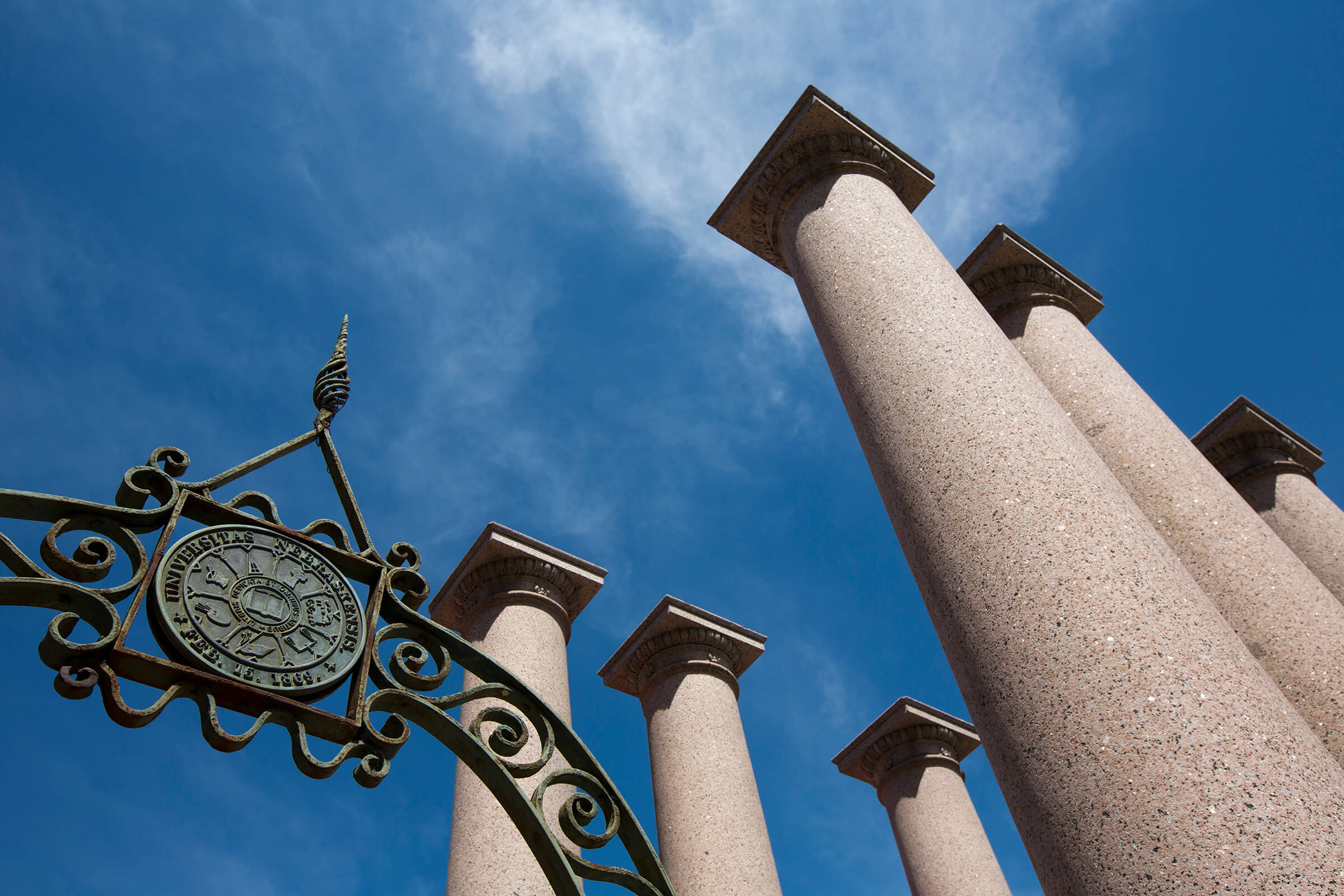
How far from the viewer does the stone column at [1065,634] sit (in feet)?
21.1

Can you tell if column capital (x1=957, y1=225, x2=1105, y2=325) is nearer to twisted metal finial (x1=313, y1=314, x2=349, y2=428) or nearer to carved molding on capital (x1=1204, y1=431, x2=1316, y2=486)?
carved molding on capital (x1=1204, y1=431, x2=1316, y2=486)

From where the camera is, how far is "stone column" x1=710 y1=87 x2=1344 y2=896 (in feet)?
21.1

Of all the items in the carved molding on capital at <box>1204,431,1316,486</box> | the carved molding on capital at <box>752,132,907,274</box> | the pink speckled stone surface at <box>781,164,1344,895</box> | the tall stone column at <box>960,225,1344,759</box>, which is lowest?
the pink speckled stone surface at <box>781,164,1344,895</box>

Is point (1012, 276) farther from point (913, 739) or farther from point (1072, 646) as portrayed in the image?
point (913, 739)

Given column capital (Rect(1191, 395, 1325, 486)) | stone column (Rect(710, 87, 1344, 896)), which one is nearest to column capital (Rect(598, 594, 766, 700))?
column capital (Rect(1191, 395, 1325, 486))

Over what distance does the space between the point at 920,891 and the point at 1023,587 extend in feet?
71.3

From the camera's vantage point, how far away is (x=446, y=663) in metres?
8.68

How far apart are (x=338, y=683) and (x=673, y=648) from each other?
18.2 metres

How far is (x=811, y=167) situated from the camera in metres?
15.2

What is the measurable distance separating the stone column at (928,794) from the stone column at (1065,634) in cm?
1972

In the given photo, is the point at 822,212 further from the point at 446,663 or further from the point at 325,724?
the point at 325,724

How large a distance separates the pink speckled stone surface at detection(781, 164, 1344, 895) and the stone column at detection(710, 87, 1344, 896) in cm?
2

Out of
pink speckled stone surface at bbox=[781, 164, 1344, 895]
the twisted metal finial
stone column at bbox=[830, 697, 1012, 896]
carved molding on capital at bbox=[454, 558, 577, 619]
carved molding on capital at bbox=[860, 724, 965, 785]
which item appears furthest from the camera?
carved molding on capital at bbox=[860, 724, 965, 785]

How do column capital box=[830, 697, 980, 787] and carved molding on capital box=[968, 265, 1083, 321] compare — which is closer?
carved molding on capital box=[968, 265, 1083, 321]
